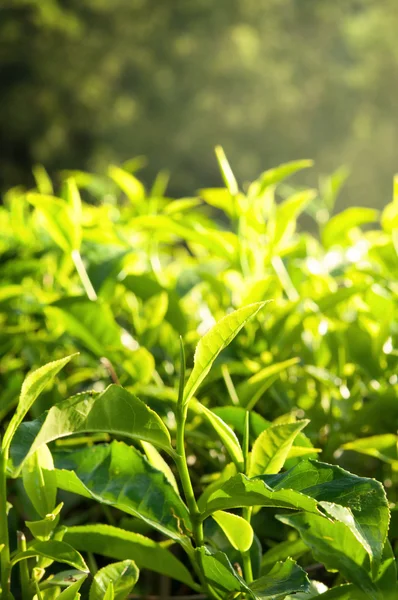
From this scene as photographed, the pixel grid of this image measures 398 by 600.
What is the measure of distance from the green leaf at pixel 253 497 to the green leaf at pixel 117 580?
0.04 metres

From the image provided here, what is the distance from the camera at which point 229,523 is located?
26 centimetres

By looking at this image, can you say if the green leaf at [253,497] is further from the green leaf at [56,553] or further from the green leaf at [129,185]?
the green leaf at [129,185]

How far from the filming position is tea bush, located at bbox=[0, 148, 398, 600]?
0.24 meters

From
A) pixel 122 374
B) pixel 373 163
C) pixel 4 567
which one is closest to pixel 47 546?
pixel 4 567

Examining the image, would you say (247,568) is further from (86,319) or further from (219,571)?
(86,319)

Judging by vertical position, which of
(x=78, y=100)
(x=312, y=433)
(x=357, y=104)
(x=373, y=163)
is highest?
(x=312, y=433)

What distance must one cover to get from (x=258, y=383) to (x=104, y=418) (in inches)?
4.6

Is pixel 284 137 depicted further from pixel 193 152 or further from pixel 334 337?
pixel 334 337

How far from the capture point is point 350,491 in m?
0.23

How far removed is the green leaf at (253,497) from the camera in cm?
22

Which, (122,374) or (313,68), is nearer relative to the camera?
(122,374)

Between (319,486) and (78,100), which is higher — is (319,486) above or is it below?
above

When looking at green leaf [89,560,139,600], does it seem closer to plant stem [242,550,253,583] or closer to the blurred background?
plant stem [242,550,253,583]

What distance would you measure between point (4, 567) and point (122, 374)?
0.53 feet
